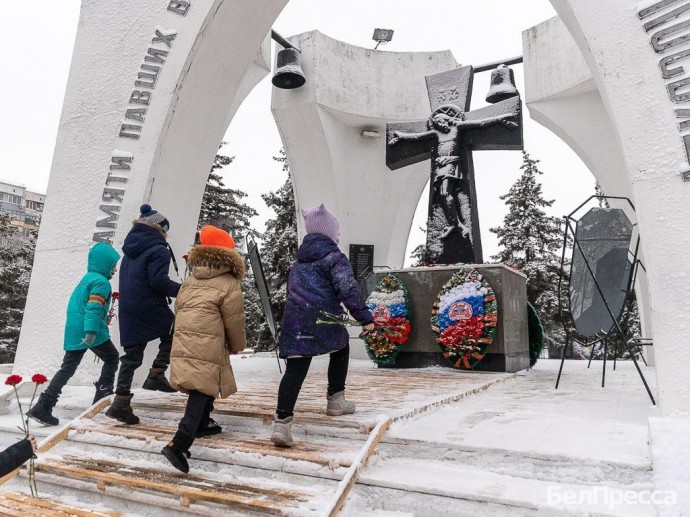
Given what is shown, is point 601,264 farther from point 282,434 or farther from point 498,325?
point 282,434

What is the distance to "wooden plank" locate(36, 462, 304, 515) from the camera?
110 inches

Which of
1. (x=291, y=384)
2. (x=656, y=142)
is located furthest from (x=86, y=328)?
(x=656, y=142)

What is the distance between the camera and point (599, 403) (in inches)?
189

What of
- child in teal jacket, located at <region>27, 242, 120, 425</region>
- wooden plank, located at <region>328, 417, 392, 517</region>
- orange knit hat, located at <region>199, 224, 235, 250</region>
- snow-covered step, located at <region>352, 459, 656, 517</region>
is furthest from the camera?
child in teal jacket, located at <region>27, 242, 120, 425</region>

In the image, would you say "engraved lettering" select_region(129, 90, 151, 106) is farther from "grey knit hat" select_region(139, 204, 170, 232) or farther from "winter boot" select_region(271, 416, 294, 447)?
"winter boot" select_region(271, 416, 294, 447)

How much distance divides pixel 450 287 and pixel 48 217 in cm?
574

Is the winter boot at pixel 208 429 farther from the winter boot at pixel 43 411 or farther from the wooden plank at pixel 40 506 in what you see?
the winter boot at pixel 43 411

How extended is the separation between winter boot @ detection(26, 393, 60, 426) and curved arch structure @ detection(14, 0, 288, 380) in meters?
1.72

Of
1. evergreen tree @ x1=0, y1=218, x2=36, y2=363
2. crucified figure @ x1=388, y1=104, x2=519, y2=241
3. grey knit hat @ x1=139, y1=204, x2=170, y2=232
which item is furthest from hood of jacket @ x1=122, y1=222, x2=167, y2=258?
evergreen tree @ x1=0, y1=218, x2=36, y2=363

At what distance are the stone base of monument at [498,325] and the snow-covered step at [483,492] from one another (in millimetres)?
5148

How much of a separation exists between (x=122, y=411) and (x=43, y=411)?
847 mm

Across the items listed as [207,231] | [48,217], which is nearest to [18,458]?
[207,231]

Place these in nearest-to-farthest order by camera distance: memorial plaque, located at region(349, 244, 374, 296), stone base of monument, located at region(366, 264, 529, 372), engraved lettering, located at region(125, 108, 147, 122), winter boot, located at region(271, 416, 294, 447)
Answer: winter boot, located at region(271, 416, 294, 447)
engraved lettering, located at region(125, 108, 147, 122)
stone base of monument, located at region(366, 264, 529, 372)
memorial plaque, located at region(349, 244, 374, 296)

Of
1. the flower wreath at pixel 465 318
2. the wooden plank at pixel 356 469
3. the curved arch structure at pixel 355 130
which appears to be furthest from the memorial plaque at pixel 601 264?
the curved arch structure at pixel 355 130
